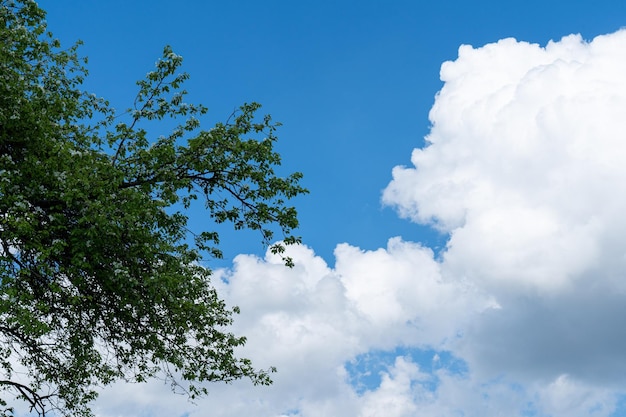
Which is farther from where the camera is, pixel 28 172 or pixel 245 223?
pixel 245 223

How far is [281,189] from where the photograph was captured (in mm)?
21875

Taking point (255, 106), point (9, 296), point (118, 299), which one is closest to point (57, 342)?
point (118, 299)

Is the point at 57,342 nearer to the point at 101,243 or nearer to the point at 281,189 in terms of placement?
the point at 101,243

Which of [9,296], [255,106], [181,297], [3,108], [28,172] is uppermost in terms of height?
[255,106]

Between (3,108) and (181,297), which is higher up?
(3,108)

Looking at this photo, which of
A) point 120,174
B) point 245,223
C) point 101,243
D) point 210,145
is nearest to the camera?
point 101,243

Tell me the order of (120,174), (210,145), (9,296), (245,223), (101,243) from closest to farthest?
1. (9,296)
2. (101,243)
3. (120,174)
4. (210,145)
5. (245,223)

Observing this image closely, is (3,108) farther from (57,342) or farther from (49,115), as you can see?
(57,342)

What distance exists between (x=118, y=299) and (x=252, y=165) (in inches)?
220

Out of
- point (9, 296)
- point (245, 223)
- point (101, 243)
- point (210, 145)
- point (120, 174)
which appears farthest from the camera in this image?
point (245, 223)

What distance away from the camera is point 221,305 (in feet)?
73.4

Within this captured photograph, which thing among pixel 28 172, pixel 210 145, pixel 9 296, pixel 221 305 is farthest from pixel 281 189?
pixel 9 296

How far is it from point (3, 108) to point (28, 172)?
1828 mm

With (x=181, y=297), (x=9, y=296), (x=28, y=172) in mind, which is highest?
(x=28, y=172)
